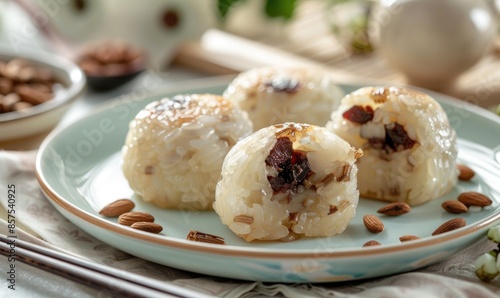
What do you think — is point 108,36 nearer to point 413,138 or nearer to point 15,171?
point 15,171

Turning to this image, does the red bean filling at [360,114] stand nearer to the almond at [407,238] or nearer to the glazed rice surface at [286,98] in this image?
the glazed rice surface at [286,98]

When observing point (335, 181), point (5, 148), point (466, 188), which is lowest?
point (5, 148)

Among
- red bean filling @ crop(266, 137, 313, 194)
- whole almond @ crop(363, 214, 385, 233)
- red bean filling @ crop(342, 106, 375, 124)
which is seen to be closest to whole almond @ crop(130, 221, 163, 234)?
red bean filling @ crop(266, 137, 313, 194)

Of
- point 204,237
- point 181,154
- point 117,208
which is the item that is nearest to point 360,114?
point 181,154

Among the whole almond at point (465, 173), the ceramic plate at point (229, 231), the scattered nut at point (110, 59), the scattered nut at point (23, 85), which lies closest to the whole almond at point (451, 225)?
the ceramic plate at point (229, 231)

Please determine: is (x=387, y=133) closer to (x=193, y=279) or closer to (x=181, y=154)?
(x=181, y=154)

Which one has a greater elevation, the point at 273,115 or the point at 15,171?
the point at 273,115

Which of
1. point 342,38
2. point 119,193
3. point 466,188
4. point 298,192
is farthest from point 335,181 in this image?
point 342,38
